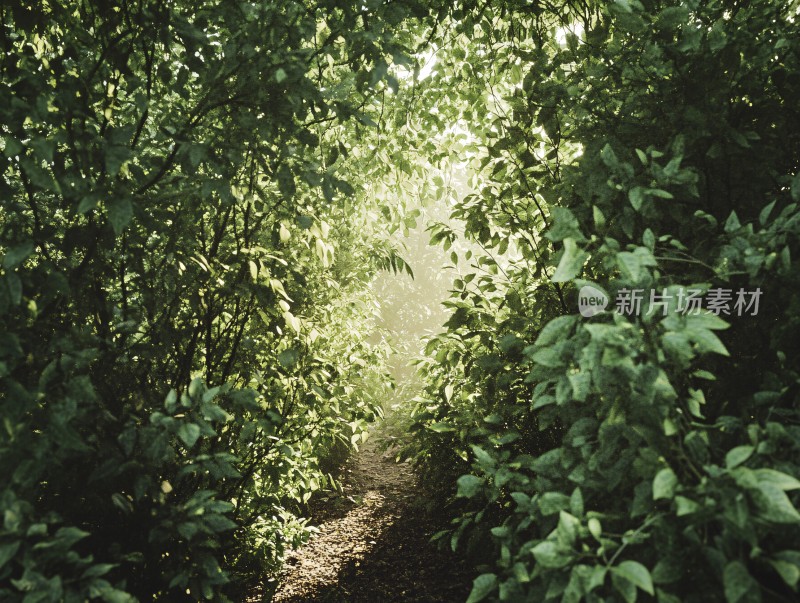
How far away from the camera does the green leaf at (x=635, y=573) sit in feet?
3.27

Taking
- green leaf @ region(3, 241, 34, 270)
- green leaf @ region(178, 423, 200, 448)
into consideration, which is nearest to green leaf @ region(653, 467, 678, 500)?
green leaf @ region(178, 423, 200, 448)

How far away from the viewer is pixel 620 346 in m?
1.18

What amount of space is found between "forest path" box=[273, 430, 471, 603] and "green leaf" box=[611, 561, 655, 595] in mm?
2906

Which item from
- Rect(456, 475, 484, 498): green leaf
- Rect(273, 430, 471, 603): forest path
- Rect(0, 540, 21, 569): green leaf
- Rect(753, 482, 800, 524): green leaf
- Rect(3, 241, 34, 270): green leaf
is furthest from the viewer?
Rect(273, 430, 471, 603): forest path

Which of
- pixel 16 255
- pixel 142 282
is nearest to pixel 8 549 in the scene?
pixel 16 255

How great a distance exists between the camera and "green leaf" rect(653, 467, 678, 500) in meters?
1.07

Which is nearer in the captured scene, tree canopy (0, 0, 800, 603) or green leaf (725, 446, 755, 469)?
green leaf (725, 446, 755, 469)

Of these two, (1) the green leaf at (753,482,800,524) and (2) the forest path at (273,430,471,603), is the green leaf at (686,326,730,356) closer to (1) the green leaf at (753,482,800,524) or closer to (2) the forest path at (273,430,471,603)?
(1) the green leaf at (753,482,800,524)

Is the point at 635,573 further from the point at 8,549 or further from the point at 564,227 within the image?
the point at 8,549

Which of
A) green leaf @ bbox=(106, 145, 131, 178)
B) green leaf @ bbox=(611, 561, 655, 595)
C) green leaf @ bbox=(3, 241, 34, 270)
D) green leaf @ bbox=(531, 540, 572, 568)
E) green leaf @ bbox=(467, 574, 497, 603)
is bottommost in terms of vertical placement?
green leaf @ bbox=(467, 574, 497, 603)

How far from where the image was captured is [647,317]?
1.27 meters

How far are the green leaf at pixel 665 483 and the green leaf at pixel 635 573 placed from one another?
6.4 inches

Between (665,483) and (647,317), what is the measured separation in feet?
1.44

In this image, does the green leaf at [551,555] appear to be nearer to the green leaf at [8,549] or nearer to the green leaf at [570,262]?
the green leaf at [570,262]
